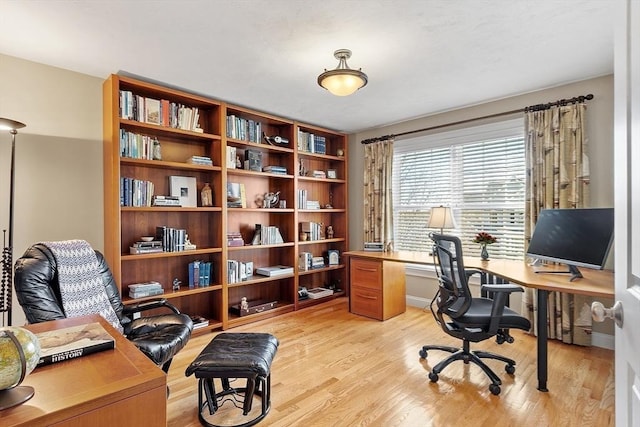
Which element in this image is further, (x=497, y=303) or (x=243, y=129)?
(x=243, y=129)

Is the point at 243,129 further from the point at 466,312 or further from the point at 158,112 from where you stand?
the point at 466,312

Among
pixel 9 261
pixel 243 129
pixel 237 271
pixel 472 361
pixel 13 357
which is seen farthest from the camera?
pixel 243 129

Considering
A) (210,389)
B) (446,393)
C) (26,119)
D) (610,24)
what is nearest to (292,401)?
(210,389)

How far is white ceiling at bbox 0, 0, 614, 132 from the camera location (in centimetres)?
195

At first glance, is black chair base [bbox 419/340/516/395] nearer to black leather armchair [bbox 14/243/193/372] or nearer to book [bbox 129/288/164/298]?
black leather armchair [bbox 14/243/193/372]

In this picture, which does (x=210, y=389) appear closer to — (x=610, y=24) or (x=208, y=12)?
(x=208, y=12)

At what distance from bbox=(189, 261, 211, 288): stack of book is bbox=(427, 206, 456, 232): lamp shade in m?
2.48

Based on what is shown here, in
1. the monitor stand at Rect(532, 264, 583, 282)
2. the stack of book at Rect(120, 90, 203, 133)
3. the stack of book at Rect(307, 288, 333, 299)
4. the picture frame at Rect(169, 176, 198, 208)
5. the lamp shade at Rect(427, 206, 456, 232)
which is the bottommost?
the stack of book at Rect(307, 288, 333, 299)

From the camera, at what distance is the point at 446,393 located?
7.23 ft

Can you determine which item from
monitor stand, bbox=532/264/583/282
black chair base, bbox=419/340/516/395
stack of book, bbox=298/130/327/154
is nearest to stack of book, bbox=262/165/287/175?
stack of book, bbox=298/130/327/154

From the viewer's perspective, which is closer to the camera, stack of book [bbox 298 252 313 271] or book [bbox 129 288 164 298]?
book [bbox 129 288 164 298]

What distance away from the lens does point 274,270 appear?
3.99 m

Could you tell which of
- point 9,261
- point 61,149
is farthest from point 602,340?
point 61,149

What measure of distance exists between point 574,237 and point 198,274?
3.41 metres
